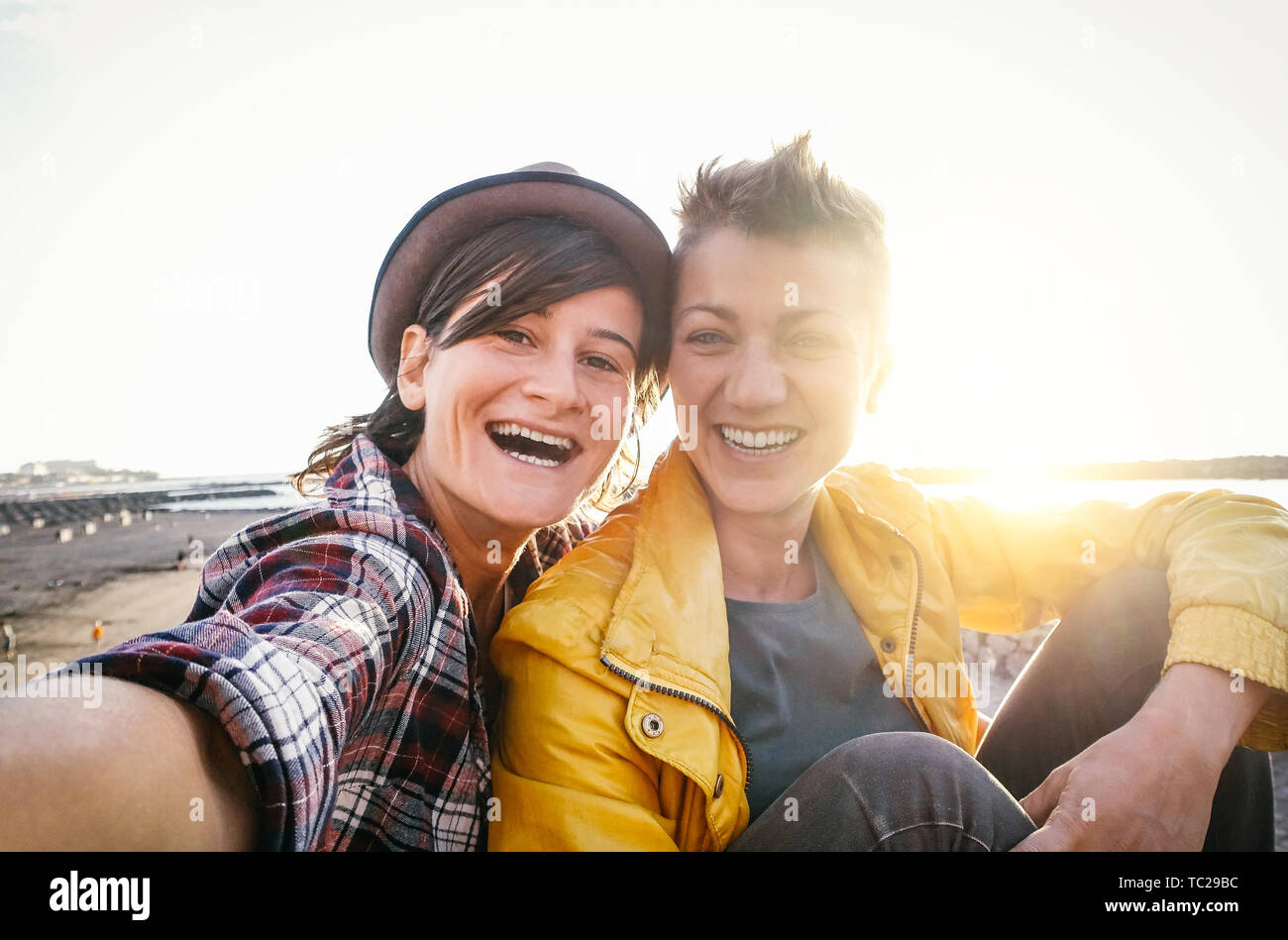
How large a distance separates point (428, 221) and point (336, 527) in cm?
115

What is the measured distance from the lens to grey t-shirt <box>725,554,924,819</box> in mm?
2033

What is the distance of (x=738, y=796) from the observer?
1.76 m

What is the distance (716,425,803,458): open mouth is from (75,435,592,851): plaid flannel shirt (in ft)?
3.56

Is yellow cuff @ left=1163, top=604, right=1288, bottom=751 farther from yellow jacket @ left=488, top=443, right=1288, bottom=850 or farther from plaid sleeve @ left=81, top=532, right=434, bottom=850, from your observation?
plaid sleeve @ left=81, top=532, right=434, bottom=850

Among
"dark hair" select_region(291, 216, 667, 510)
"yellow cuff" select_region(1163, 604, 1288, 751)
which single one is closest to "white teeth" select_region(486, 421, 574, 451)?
"dark hair" select_region(291, 216, 667, 510)

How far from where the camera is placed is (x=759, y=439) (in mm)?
2332

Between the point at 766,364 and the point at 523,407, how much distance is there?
33.5 inches

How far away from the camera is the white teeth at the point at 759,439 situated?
233 centimetres

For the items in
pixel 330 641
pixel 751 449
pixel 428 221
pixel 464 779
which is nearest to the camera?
pixel 330 641

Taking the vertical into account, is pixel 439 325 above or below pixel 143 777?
above

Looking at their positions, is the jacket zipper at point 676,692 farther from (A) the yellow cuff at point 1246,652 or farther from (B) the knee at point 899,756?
(A) the yellow cuff at point 1246,652

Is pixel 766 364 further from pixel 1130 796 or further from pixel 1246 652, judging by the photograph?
pixel 1246 652
